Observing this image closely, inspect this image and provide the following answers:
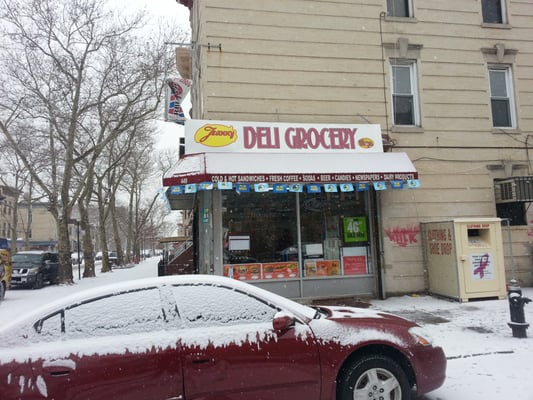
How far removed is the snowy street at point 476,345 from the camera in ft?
13.7

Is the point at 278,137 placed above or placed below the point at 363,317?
above

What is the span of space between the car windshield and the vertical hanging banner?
11.9m

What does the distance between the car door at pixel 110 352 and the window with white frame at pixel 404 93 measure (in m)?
9.11

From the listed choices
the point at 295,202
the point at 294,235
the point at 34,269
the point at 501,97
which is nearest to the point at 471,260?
the point at 294,235

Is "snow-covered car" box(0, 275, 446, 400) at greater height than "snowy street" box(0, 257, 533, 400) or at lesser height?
greater

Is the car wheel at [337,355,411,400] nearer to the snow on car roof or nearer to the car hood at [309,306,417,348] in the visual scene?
the car hood at [309,306,417,348]

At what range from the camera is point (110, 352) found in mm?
3023

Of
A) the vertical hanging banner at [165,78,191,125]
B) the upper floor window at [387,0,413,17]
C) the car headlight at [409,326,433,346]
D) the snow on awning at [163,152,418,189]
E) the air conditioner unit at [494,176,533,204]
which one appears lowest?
the car headlight at [409,326,433,346]

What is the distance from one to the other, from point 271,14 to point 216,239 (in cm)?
585

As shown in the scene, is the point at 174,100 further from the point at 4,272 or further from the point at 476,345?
the point at 476,345

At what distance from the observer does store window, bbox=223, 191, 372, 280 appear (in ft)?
30.6

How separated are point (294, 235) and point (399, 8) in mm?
7097

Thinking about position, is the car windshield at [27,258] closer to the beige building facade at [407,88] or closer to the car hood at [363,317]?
the beige building facade at [407,88]

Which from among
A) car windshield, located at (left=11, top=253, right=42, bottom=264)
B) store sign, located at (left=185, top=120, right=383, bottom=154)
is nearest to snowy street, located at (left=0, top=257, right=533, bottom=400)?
store sign, located at (left=185, top=120, right=383, bottom=154)
